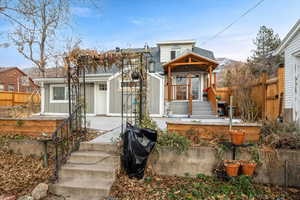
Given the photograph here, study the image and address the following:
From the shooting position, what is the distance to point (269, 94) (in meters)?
6.42

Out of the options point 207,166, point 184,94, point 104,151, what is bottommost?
point 207,166

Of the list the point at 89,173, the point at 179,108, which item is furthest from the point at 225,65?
the point at 89,173

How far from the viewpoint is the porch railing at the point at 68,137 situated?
10.8 feet

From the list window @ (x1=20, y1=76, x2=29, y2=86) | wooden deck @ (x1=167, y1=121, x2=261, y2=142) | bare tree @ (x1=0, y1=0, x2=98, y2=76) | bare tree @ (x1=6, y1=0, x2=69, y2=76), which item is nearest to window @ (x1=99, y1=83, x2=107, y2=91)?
bare tree @ (x1=0, y1=0, x2=98, y2=76)

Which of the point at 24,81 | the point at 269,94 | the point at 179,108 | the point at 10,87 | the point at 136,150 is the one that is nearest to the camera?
the point at 136,150

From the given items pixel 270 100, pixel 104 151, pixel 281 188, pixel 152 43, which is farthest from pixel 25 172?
pixel 152 43

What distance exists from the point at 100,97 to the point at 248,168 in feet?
29.7

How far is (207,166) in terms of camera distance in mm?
3387

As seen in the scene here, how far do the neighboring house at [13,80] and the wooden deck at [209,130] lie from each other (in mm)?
26178

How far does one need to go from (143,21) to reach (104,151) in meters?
8.83

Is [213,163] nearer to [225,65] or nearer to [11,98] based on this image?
[225,65]

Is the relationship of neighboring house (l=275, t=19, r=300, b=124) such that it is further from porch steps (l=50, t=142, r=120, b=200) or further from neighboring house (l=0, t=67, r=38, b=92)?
neighboring house (l=0, t=67, r=38, b=92)

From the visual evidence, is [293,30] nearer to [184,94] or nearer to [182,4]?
[182,4]

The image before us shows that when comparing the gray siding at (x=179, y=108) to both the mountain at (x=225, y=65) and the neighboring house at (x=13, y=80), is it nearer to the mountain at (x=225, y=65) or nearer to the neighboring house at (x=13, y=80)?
the mountain at (x=225, y=65)
